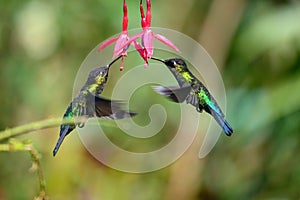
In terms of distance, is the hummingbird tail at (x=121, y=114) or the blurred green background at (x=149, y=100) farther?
the blurred green background at (x=149, y=100)

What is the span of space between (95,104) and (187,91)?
0.10 meters

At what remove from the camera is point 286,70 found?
8.85 ft

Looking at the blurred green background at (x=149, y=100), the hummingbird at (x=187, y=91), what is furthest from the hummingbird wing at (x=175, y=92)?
the blurred green background at (x=149, y=100)

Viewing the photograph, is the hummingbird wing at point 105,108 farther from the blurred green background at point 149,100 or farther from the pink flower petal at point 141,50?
the blurred green background at point 149,100

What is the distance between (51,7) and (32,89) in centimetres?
32

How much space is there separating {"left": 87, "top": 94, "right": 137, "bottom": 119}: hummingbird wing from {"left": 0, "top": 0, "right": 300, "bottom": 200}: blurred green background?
174 cm

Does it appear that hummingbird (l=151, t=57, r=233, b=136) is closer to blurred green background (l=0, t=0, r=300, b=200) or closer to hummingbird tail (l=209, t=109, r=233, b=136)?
hummingbird tail (l=209, t=109, r=233, b=136)

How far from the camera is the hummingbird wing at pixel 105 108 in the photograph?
70 cm

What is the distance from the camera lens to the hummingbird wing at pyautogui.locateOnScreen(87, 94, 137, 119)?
0.70 m

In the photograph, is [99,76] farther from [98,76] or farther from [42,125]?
[42,125]

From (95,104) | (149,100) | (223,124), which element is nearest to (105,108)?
(95,104)

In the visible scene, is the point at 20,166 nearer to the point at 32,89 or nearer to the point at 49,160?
Result: the point at 49,160

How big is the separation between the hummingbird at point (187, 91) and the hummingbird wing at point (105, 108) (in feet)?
0.13

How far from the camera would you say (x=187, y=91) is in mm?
729
